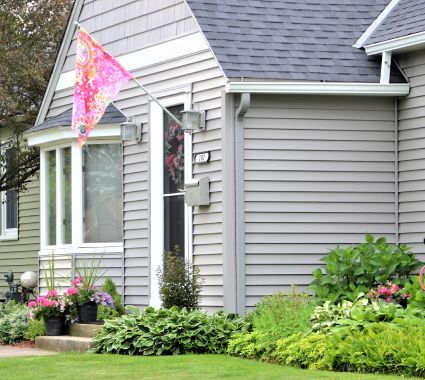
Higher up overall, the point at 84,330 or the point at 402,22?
the point at 402,22

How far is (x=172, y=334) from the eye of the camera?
12.4 m

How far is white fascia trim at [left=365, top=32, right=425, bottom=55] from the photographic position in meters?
13.4

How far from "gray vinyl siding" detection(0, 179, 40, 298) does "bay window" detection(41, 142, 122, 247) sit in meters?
5.67

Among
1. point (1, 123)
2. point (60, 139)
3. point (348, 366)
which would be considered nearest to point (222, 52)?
point (60, 139)

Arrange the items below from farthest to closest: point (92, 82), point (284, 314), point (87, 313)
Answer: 1. point (92, 82)
2. point (87, 313)
3. point (284, 314)

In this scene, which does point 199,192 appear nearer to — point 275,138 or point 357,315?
Result: point 275,138

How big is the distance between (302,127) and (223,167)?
3.77 ft

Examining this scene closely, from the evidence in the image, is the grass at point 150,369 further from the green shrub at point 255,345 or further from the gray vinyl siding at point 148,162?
the gray vinyl siding at point 148,162

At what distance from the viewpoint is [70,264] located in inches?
641

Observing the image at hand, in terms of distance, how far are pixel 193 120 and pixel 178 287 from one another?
2088 mm

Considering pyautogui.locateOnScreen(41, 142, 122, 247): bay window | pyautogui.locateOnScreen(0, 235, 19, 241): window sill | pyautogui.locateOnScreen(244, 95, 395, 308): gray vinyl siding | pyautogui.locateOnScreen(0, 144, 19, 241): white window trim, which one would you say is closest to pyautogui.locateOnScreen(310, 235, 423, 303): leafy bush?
pyautogui.locateOnScreen(244, 95, 395, 308): gray vinyl siding

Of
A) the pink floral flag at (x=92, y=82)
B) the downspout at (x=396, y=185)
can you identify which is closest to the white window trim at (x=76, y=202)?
the pink floral flag at (x=92, y=82)

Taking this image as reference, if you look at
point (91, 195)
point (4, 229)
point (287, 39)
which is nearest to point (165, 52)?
point (287, 39)

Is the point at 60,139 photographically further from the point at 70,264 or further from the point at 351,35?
the point at 351,35
